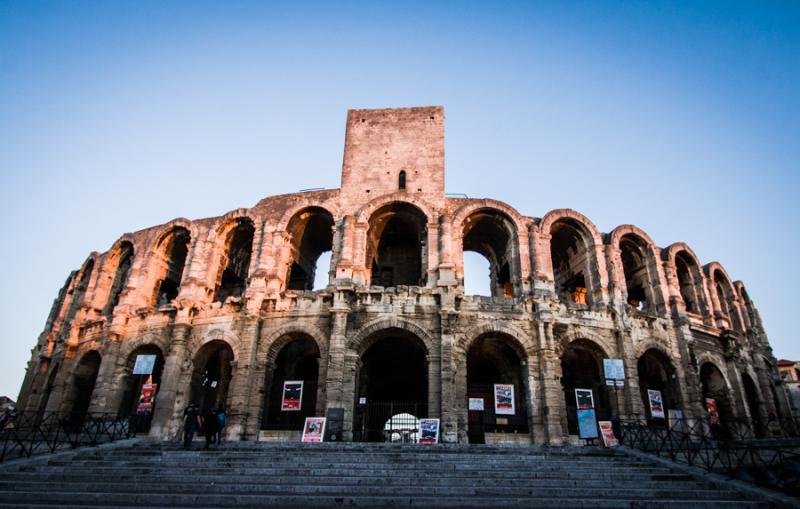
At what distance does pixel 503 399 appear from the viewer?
16.2m

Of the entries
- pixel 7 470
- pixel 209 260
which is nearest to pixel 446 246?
pixel 209 260

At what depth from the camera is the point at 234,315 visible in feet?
60.7

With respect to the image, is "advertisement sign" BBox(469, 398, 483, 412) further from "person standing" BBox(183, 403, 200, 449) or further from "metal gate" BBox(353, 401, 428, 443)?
"person standing" BBox(183, 403, 200, 449)

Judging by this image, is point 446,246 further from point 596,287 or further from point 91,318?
point 91,318

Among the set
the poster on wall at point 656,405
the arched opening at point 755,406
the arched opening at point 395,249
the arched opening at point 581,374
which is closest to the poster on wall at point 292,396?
the arched opening at point 395,249

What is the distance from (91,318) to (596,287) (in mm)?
22941

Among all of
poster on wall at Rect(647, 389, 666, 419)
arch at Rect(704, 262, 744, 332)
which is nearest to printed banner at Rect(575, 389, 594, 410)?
poster on wall at Rect(647, 389, 666, 419)

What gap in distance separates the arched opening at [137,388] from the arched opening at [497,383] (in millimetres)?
12125

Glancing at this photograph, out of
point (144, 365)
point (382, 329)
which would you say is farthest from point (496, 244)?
point (144, 365)

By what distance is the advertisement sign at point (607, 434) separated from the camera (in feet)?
49.2

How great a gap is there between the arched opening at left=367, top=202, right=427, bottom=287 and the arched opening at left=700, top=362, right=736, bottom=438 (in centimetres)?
1358

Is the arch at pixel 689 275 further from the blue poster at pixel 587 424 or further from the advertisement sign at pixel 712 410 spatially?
the blue poster at pixel 587 424

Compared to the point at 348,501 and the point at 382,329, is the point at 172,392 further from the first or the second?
the point at 348,501

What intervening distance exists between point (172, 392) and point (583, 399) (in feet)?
49.0
